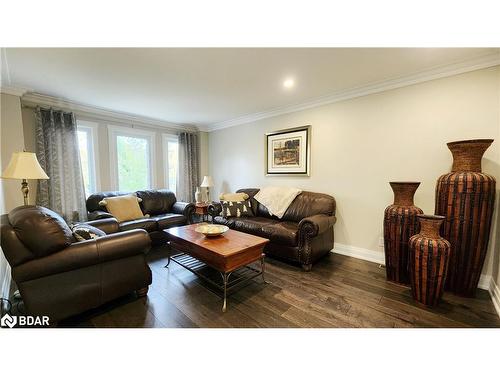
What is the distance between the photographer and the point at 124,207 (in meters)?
3.27

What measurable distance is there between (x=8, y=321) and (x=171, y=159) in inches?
143

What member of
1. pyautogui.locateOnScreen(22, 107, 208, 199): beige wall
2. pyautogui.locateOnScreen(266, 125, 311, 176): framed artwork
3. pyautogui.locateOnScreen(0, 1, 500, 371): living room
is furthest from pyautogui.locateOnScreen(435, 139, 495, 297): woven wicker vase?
pyautogui.locateOnScreen(22, 107, 208, 199): beige wall

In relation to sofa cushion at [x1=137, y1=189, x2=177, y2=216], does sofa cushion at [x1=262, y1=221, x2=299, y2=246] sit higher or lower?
lower

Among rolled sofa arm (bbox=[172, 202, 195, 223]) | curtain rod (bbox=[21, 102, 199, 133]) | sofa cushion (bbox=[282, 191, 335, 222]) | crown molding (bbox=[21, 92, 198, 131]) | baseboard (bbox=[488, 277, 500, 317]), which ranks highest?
crown molding (bbox=[21, 92, 198, 131])

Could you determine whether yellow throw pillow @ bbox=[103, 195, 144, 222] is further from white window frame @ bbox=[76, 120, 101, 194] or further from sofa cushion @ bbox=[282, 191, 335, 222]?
sofa cushion @ bbox=[282, 191, 335, 222]

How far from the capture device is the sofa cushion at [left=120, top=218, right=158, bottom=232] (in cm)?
295

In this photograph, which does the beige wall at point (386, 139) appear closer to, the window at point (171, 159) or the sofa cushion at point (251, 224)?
the sofa cushion at point (251, 224)

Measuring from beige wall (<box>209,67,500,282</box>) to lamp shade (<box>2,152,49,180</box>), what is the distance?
3.24 meters

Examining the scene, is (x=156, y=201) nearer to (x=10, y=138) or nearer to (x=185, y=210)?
(x=185, y=210)

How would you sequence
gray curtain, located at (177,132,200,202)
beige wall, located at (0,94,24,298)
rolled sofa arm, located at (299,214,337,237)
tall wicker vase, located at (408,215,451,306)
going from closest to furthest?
1. tall wicker vase, located at (408,215,451,306)
2. rolled sofa arm, located at (299,214,337,237)
3. beige wall, located at (0,94,24,298)
4. gray curtain, located at (177,132,200,202)

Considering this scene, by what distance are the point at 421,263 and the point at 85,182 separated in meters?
4.82

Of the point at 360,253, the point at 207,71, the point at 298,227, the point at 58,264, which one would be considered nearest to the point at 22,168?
the point at 58,264
